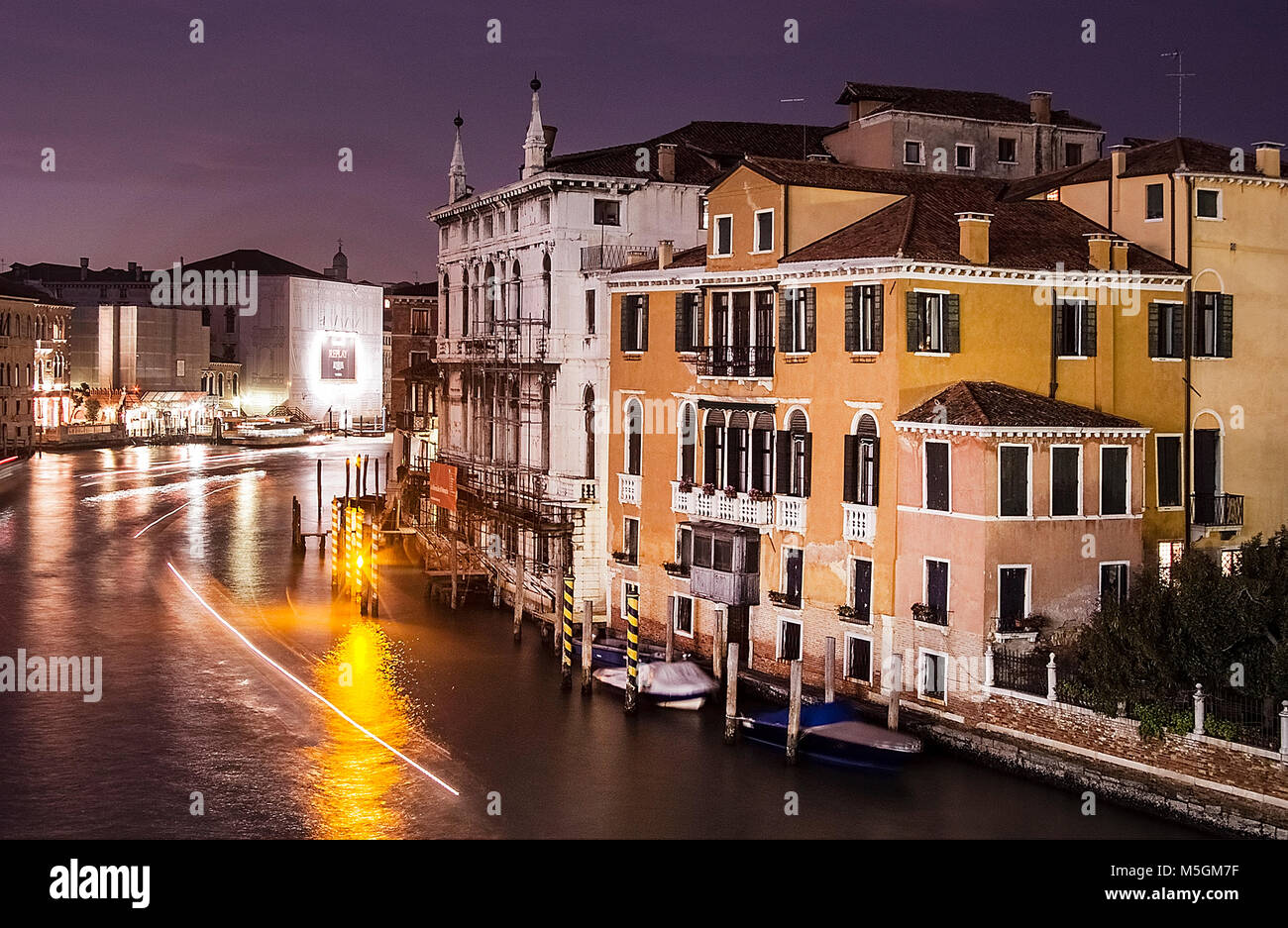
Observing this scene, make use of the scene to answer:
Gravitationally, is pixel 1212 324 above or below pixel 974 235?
below

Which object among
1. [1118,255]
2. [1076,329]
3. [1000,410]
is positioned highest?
[1118,255]

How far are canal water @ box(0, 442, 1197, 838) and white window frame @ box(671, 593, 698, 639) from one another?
2233 millimetres

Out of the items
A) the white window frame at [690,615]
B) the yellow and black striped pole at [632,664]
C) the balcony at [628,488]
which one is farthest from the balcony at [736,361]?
the yellow and black striped pole at [632,664]

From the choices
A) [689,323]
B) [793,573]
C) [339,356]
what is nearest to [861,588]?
[793,573]

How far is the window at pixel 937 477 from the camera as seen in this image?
2353 centimetres

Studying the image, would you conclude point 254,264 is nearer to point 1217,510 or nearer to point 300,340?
point 300,340

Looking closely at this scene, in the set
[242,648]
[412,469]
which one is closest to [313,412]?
[412,469]

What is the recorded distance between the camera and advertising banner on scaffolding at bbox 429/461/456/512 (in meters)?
40.2

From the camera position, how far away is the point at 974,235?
80.9ft

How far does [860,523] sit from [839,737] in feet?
13.0

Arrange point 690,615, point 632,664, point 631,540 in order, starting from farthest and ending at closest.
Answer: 1. point 631,540
2. point 690,615
3. point 632,664

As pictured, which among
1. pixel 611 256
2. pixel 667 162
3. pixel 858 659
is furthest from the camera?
pixel 667 162

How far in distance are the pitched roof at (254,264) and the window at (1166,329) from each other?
7922 centimetres

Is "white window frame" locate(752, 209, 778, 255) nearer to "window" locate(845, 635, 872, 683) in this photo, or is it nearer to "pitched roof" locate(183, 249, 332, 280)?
"window" locate(845, 635, 872, 683)
